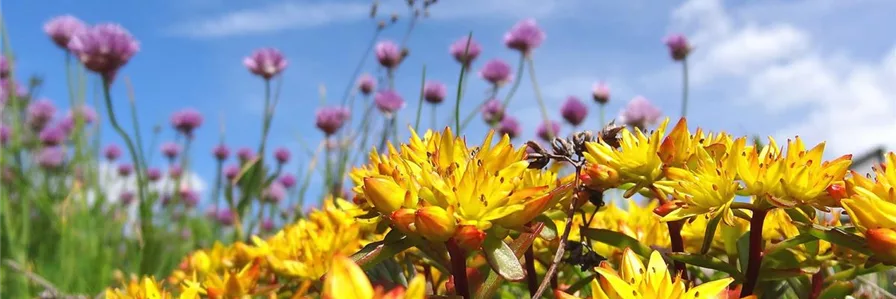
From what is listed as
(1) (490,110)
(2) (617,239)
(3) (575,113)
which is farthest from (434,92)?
(2) (617,239)

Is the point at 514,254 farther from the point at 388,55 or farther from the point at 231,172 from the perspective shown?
the point at 231,172

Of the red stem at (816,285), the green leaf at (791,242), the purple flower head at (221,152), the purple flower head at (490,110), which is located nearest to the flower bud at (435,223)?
the green leaf at (791,242)

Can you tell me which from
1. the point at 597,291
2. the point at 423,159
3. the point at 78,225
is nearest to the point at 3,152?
A: the point at 78,225

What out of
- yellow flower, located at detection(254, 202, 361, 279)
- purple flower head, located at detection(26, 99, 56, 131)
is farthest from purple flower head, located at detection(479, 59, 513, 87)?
purple flower head, located at detection(26, 99, 56, 131)

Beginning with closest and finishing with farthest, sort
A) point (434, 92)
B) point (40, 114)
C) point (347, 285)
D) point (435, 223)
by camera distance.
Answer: point (347, 285) → point (435, 223) → point (434, 92) → point (40, 114)

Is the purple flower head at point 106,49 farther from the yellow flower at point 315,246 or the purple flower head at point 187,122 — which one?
the purple flower head at point 187,122
